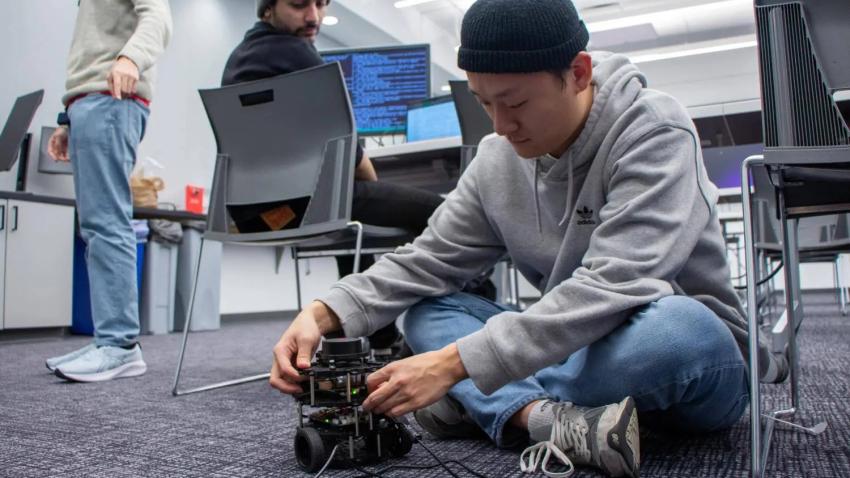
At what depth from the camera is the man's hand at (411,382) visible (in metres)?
0.77

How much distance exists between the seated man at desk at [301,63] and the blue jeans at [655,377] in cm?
88

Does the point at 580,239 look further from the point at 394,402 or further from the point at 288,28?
the point at 288,28

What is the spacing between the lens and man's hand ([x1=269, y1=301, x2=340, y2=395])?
0.85 meters

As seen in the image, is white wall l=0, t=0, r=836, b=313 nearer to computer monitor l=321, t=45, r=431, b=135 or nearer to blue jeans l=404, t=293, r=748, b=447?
computer monitor l=321, t=45, r=431, b=135

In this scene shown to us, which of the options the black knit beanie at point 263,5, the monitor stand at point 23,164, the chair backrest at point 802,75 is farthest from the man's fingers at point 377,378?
the monitor stand at point 23,164

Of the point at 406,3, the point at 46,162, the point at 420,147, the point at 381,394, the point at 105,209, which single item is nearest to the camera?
the point at 381,394

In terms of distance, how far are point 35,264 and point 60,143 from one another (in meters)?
1.59

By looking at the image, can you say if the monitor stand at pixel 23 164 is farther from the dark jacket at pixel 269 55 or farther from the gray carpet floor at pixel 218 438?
the dark jacket at pixel 269 55

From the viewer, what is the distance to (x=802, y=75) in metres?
0.78

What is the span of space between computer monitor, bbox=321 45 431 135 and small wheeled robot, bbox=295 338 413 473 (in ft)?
7.75

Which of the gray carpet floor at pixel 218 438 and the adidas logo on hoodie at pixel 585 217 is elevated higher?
the adidas logo on hoodie at pixel 585 217

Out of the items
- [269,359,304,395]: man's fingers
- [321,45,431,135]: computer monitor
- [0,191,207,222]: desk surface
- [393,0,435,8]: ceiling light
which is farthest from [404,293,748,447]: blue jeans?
[393,0,435,8]: ceiling light

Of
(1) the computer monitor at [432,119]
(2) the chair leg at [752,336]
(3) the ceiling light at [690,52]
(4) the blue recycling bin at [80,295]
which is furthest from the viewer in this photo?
(3) the ceiling light at [690,52]

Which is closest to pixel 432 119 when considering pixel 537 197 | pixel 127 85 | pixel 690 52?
pixel 127 85
